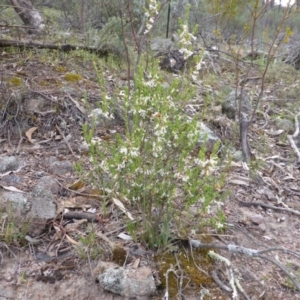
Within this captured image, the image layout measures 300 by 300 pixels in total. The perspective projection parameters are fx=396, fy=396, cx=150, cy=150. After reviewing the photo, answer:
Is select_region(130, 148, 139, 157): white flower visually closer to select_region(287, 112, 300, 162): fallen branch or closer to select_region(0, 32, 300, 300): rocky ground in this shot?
select_region(0, 32, 300, 300): rocky ground

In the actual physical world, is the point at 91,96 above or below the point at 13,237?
above

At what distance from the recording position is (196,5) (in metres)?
11.0

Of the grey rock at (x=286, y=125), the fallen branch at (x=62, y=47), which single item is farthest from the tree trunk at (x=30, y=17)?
the grey rock at (x=286, y=125)

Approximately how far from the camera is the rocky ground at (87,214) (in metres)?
2.07

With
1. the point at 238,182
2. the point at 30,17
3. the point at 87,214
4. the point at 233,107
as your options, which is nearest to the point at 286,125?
the point at 233,107

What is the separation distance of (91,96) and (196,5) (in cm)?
796

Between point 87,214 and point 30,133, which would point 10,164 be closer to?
point 30,133

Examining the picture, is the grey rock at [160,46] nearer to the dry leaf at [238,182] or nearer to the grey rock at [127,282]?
the dry leaf at [238,182]

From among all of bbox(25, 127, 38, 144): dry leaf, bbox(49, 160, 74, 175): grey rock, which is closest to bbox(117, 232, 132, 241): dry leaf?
bbox(49, 160, 74, 175): grey rock

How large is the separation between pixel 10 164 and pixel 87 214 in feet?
2.85

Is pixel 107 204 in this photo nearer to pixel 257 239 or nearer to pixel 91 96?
pixel 257 239

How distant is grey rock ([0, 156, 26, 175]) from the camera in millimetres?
2979

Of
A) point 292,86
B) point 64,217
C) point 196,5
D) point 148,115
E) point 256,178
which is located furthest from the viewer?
point 196,5

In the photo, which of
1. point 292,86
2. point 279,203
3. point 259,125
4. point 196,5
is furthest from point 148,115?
point 196,5
